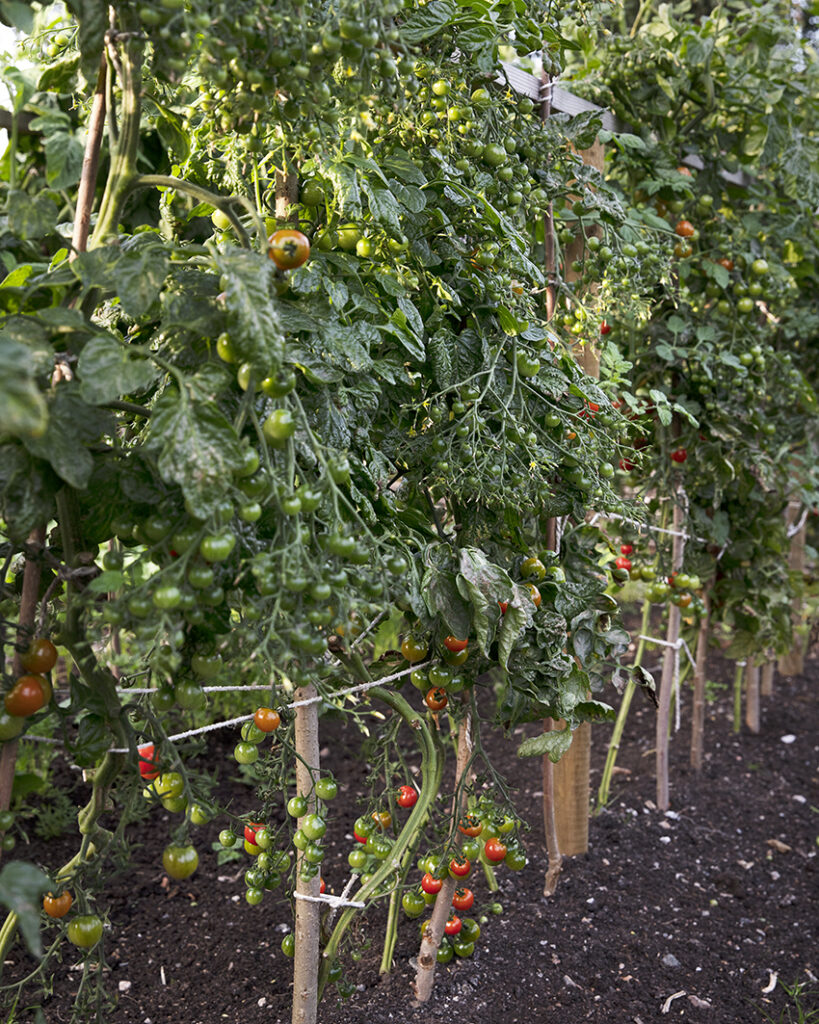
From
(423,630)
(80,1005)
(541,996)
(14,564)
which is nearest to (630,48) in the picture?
(423,630)

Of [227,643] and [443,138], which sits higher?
[443,138]

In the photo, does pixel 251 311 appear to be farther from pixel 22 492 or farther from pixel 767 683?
pixel 767 683

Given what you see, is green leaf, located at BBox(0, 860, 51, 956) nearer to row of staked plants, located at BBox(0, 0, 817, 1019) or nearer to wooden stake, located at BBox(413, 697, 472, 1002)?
row of staked plants, located at BBox(0, 0, 817, 1019)

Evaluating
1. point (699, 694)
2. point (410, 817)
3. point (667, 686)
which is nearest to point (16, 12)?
point (410, 817)

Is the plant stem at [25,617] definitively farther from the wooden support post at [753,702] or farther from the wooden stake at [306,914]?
the wooden support post at [753,702]

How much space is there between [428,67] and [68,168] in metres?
0.52

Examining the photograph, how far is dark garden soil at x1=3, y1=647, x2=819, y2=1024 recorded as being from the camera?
5.16 feet

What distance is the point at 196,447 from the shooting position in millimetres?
778

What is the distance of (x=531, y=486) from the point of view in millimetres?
1317

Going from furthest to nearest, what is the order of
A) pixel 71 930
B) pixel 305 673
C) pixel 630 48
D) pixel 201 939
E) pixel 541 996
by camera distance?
1. pixel 630 48
2. pixel 201 939
3. pixel 541 996
4. pixel 71 930
5. pixel 305 673

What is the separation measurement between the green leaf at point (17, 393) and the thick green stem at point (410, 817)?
81cm

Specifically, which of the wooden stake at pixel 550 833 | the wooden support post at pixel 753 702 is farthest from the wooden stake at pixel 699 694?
the wooden stake at pixel 550 833

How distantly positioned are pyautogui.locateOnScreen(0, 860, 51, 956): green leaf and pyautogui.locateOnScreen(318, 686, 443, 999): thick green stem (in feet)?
2.07

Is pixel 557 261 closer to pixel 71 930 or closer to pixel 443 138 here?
pixel 443 138
